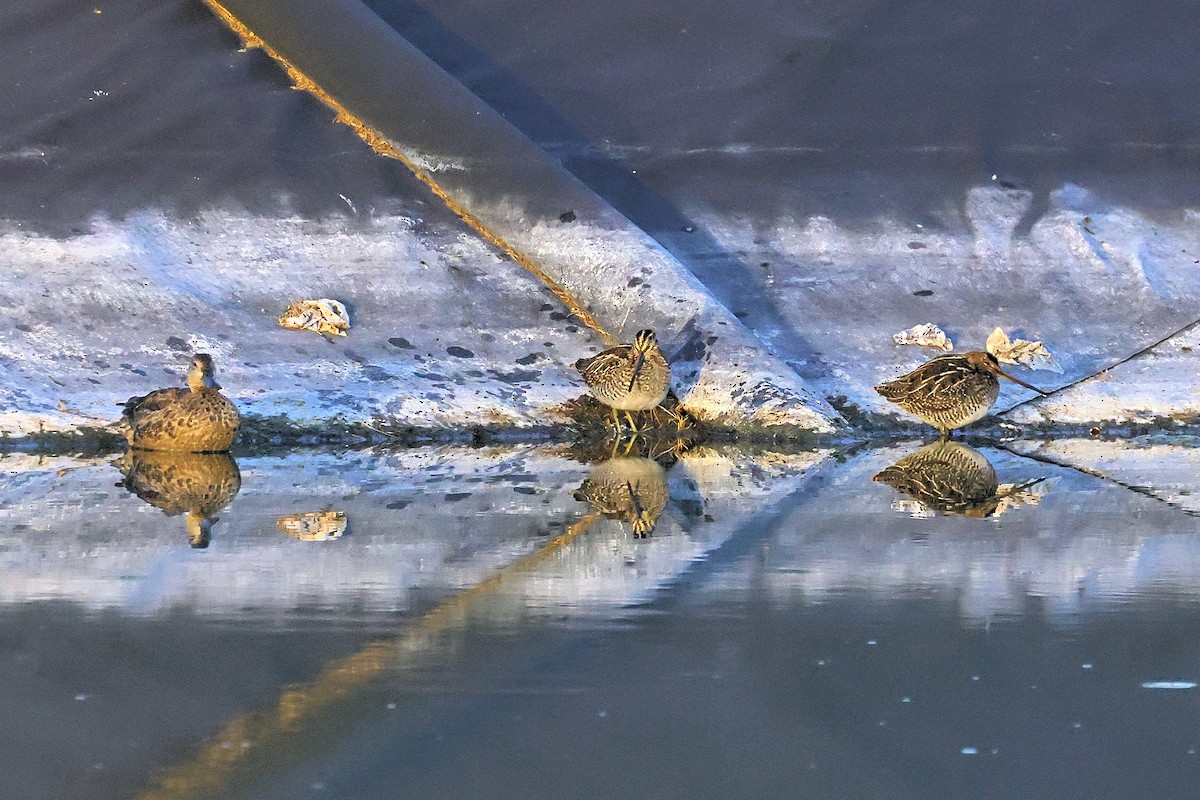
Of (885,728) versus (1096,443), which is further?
(1096,443)

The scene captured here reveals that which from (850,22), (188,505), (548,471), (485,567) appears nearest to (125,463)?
(188,505)

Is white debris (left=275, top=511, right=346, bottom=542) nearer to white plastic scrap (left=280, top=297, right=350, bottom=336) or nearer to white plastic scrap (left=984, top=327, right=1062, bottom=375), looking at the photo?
white plastic scrap (left=280, top=297, right=350, bottom=336)

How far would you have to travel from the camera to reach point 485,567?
Result: 586 cm

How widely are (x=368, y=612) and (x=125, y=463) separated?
4062 millimetres

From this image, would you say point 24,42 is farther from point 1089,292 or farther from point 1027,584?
point 1027,584

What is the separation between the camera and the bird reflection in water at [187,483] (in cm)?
688

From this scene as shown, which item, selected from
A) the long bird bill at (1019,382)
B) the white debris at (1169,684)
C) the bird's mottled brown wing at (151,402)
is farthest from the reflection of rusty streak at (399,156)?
the white debris at (1169,684)

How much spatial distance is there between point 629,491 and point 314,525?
1612 millimetres

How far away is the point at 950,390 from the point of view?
9.45 m

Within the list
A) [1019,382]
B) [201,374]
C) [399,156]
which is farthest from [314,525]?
[399,156]

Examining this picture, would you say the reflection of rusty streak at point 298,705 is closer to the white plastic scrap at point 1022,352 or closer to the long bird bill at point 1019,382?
the long bird bill at point 1019,382

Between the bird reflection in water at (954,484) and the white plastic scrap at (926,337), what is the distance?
1462 millimetres

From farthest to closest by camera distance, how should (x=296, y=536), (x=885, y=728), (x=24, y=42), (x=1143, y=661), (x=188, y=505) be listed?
(x=24, y=42), (x=188, y=505), (x=296, y=536), (x=1143, y=661), (x=885, y=728)

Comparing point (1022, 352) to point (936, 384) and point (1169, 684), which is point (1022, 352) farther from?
point (1169, 684)
